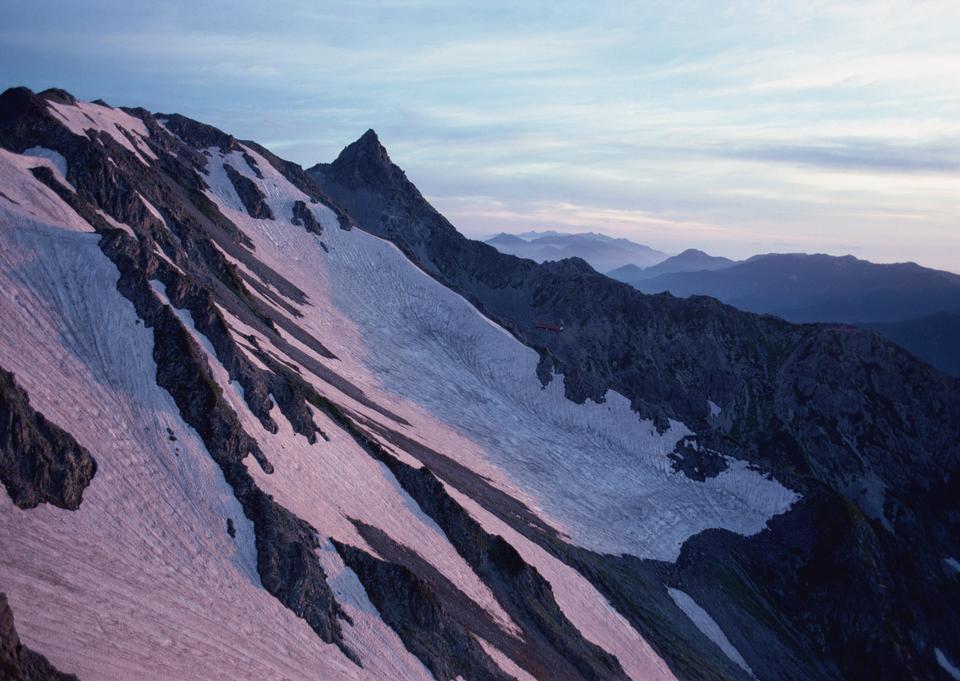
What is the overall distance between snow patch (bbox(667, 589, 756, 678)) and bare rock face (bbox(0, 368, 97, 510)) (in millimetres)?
62403

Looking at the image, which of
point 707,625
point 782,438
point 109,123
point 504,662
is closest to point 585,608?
point 504,662

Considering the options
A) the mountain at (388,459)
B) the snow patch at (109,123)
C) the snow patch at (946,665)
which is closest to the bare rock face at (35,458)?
the mountain at (388,459)

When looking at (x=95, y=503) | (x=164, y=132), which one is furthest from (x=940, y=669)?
(x=164, y=132)

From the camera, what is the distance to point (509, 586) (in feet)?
202

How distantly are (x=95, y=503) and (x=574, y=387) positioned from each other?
8691cm

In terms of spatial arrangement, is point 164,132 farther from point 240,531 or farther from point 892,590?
point 892,590

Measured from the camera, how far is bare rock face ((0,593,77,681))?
26.6 meters

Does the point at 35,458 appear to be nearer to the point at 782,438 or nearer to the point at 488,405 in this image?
the point at 488,405

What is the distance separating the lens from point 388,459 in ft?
215

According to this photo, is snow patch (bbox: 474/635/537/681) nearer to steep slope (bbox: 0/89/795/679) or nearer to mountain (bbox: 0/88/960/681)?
mountain (bbox: 0/88/960/681)

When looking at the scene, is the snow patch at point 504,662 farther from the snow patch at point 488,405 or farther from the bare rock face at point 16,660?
the snow patch at point 488,405

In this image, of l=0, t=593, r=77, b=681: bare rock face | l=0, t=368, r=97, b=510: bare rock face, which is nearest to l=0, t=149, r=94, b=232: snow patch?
l=0, t=368, r=97, b=510: bare rock face

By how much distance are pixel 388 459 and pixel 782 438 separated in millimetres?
111202

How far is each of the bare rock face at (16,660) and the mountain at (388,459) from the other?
18 cm
